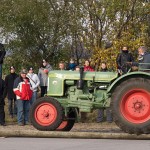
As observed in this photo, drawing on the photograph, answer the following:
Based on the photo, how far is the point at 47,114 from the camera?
14117mm

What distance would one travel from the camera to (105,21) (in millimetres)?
24547

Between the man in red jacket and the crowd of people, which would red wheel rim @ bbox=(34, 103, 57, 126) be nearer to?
the crowd of people

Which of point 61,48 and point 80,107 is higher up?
point 61,48


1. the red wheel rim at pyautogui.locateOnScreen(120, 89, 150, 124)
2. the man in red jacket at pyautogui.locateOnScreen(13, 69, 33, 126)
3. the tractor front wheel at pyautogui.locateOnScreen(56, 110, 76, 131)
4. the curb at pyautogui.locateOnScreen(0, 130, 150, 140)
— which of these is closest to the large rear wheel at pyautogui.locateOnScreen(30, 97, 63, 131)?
the curb at pyautogui.locateOnScreen(0, 130, 150, 140)

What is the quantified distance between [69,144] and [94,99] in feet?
6.91

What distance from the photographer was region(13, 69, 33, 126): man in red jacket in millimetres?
18750

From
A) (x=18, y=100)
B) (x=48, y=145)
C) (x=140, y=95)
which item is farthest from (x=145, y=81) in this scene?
(x=18, y=100)

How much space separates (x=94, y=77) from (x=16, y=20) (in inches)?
435

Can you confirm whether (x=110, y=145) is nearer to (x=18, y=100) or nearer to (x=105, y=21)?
(x=18, y=100)

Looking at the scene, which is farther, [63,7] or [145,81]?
[63,7]

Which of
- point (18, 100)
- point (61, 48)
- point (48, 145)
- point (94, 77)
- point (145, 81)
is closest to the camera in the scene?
point (48, 145)

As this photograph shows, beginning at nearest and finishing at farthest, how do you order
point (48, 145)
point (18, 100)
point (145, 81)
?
1. point (48, 145)
2. point (145, 81)
3. point (18, 100)

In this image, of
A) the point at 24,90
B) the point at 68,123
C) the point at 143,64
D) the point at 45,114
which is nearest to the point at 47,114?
the point at 45,114

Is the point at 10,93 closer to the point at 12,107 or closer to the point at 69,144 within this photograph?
the point at 12,107
